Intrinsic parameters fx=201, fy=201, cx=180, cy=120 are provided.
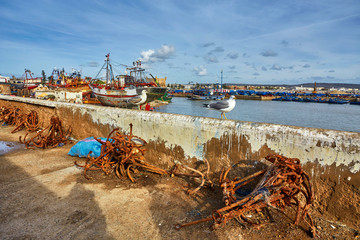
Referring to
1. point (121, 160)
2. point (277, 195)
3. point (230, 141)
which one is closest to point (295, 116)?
point (230, 141)

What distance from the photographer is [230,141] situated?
269 centimetres

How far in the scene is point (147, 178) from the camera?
3145mm

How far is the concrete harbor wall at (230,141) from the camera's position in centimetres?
203

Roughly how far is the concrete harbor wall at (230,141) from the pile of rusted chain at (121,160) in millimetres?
257

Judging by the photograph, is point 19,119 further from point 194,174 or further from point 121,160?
point 194,174

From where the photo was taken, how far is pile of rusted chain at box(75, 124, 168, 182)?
3174 mm

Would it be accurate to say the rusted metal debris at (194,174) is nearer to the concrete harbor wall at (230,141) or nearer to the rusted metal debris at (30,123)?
the concrete harbor wall at (230,141)

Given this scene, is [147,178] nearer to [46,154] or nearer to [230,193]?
[230,193]

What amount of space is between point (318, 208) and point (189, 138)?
175 cm

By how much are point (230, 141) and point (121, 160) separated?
1.75 metres

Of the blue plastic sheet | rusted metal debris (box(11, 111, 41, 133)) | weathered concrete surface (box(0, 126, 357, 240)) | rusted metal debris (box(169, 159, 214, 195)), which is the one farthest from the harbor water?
weathered concrete surface (box(0, 126, 357, 240))

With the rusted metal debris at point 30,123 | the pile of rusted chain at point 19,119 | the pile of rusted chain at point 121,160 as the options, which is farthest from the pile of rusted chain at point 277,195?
the pile of rusted chain at point 19,119

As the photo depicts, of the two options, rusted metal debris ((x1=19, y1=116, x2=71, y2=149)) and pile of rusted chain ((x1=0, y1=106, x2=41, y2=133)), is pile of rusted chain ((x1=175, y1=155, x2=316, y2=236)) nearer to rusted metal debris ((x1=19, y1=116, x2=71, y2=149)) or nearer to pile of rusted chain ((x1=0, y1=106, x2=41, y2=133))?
rusted metal debris ((x1=19, y1=116, x2=71, y2=149))

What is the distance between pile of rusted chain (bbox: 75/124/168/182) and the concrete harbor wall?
0.84 ft
